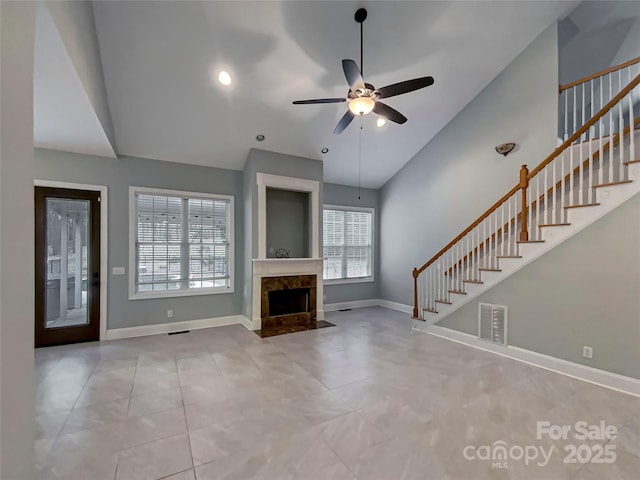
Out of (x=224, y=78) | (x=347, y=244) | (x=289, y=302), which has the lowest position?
(x=289, y=302)

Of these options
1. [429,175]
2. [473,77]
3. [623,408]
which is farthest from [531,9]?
[623,408]

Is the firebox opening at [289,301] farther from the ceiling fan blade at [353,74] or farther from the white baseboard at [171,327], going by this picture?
the ceiling fan blade at [353,74]

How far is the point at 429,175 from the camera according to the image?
6188mm

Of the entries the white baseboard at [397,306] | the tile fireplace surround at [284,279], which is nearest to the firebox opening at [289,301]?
the tile fireplace surround at [284,279]

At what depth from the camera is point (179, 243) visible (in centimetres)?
530

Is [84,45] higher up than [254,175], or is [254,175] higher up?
[84,45]

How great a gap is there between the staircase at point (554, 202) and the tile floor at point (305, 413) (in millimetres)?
1192

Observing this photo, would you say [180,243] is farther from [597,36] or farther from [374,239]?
[597,36]

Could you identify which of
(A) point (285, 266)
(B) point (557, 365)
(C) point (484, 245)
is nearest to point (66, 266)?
(A) point (285, 266)

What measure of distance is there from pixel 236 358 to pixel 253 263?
177 centimetres

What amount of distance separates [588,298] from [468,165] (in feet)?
9.85

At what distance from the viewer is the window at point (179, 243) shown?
4.99 m

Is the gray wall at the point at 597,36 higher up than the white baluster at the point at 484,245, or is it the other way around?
the gray wall at the point at 597,36

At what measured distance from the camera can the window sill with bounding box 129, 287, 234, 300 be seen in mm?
4908
